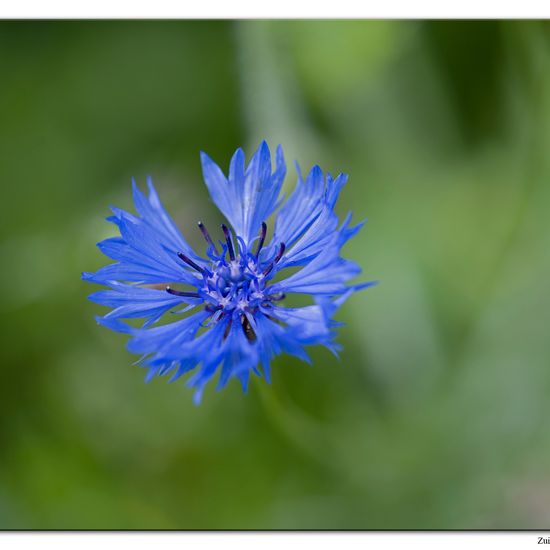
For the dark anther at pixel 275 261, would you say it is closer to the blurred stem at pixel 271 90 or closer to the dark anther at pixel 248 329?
the dark anther at pixel 248 329

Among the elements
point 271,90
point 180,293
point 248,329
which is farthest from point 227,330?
point 271,90

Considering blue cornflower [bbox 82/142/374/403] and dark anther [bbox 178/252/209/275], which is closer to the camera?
blue cornflower [bbox 82/142/374/403]

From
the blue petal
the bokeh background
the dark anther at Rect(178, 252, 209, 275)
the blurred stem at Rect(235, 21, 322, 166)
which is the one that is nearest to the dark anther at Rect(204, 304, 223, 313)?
the dark anther at Rect(178, 252, 209, 275)

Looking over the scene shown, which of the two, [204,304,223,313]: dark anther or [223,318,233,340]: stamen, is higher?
[204,304,223,313]: dark anther

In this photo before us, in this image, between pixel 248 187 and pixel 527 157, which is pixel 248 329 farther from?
pixel 527 157

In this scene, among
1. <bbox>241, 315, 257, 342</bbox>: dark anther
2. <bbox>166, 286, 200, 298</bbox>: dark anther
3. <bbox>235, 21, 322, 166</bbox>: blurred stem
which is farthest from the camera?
<bbox>235, 21, 322, 166</bbox>: blurred stem

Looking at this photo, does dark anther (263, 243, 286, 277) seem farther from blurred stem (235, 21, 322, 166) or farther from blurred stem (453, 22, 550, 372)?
blurred stem (453, 22, 550, 372)
